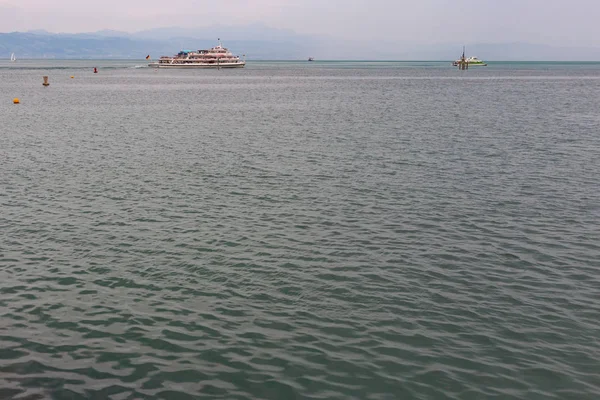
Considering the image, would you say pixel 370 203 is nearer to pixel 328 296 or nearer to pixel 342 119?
pixel 328 296

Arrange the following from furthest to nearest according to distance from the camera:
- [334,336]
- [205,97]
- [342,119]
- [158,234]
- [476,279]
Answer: [205,97]
[342,119]
[158,234]
[476,279]
[334,336]

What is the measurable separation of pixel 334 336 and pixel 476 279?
281 inches

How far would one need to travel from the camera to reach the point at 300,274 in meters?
21.4

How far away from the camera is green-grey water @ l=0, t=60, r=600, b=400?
14.7 metres

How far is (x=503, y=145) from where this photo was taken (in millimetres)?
50188

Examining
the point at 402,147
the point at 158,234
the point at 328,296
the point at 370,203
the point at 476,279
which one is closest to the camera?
the point at 328,296

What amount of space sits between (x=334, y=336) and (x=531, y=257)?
423 inches

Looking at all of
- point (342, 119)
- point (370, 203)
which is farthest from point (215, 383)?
point (342, 119)

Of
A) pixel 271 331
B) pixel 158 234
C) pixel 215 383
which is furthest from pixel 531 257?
pixel 158 234

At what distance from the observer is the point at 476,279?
20.7 meters

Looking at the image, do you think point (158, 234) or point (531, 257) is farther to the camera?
point (158, 234)

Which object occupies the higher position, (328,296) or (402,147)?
(402,147)

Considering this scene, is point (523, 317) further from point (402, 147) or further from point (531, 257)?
point (402, 147)

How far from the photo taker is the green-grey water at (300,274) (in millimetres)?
14680
